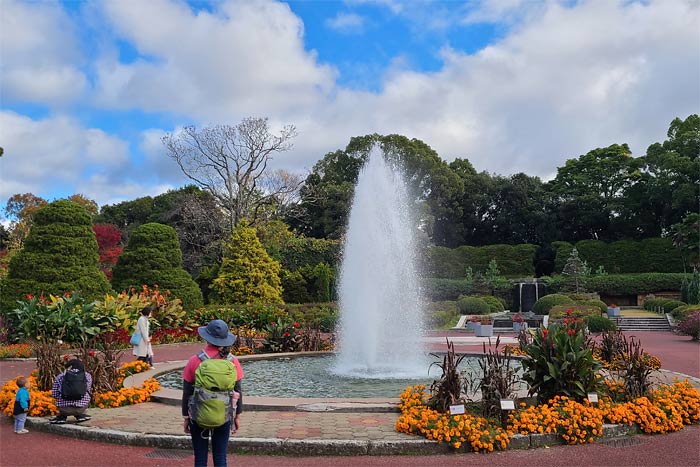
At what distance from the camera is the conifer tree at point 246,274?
28.0 m

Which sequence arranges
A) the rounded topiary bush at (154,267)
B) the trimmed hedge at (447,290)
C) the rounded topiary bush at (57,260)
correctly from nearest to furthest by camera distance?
the rounded topiary bush at (57,260) < the rounded topiary bush at (154,267) < the trimmed hedge at (447,290)

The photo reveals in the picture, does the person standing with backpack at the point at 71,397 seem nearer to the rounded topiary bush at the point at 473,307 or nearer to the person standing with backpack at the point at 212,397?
the person standing with backpack at the point at 212,397

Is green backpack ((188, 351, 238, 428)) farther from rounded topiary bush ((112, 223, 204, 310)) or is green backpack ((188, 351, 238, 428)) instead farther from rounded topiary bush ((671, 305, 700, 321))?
rounded topiary bush ((671, 305, 700, 321))

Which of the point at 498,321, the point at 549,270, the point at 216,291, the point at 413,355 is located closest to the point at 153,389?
the point at 413,355

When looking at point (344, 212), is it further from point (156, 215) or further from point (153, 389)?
point (153, 389)

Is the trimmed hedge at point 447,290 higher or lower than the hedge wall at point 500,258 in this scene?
lower

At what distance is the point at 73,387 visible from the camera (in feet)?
25.2

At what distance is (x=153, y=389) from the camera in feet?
29.8

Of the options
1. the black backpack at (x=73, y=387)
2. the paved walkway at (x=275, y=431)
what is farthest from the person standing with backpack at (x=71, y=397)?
the paved walkway at (x=275, y=431)

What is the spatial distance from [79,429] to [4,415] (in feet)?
7.13

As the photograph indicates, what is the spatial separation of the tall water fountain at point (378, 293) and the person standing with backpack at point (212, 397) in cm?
674

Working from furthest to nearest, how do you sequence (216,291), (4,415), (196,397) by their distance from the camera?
(216,291) → (4,415) → (196,397)

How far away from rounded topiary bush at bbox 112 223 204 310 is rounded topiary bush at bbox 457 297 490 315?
16.5 metres

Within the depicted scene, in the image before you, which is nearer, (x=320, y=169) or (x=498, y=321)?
(x=498, y=321)
